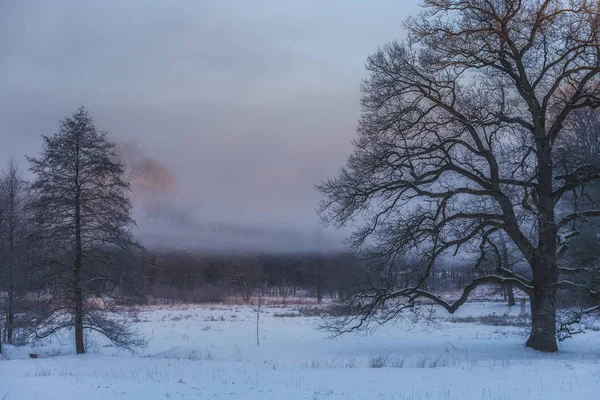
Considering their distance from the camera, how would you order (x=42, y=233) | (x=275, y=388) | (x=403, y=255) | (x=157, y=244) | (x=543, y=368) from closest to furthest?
(x=275, y=388) < (x=543, y=368) < (x=403, y=255) < (x=42, y=233) < (x=157, y=244)

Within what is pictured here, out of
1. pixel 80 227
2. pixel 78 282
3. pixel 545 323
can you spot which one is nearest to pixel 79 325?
pixel 78 282

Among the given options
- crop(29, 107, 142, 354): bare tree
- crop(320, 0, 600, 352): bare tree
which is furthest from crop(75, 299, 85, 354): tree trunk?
→ crop(320, 0, 600, 352): bare tree

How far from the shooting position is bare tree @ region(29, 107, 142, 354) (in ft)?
65.5

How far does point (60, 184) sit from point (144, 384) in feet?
38.6

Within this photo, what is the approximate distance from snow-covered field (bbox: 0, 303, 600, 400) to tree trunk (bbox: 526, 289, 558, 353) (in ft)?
1.41

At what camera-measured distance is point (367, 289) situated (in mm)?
17812

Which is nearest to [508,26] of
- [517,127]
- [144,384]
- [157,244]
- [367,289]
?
[517,127]

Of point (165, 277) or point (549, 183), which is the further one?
point (165, 277)

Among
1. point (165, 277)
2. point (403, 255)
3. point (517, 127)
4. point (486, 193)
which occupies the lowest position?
point (165, 277)

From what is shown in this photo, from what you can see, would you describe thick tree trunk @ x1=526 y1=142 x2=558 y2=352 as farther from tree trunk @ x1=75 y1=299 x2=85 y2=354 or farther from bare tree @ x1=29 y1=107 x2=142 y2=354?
tree trunk @ x1=75 y1=299 x2=85 y2=354

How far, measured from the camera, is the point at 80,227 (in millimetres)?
20375

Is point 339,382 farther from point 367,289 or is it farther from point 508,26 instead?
point 508,26

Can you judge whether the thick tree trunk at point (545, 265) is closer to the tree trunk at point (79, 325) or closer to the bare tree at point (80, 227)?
the bare tree at point (80, 227)

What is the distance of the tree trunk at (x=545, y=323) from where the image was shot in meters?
15.9
